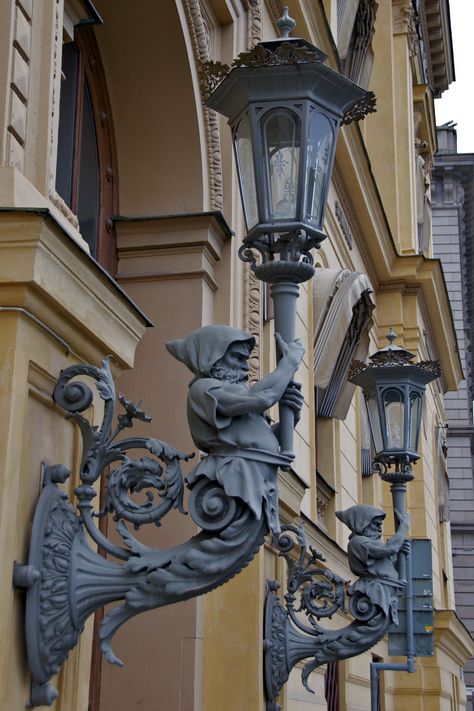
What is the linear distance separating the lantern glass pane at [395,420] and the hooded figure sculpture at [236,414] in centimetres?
354

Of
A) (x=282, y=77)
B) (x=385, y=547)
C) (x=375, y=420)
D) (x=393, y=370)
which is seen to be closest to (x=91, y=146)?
(x=393, y=370)

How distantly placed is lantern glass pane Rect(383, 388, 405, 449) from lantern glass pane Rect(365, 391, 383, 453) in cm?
7

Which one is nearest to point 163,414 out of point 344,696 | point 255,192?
point 255,192

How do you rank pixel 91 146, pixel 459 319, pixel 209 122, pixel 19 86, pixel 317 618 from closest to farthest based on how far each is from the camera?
pixel 19 86, pixel 317 618, pixel 91 146, pixel 209 122, pixel 459 319

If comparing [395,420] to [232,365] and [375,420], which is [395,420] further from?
[232,365]

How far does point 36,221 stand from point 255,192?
30.3 inches

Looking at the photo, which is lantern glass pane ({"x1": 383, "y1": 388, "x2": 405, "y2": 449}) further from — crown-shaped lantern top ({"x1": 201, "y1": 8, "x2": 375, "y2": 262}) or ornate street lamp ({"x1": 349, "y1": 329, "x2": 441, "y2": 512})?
crown-shaped lantern top ({"x1": 201, "y1": 8, "x2": 375, "y2": 262})

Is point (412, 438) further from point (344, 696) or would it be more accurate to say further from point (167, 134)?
point (344, 696)

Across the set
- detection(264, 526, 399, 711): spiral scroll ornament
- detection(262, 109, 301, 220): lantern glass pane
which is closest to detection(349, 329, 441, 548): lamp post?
detection(264, 526, 399, 711): spiral scroll ornament

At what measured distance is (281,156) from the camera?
3869 mm

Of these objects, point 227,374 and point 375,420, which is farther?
point 375,420

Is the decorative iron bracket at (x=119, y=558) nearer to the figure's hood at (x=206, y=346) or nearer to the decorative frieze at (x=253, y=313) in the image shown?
the figure's hood at (x=206, y=346)

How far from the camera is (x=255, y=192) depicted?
3852mm

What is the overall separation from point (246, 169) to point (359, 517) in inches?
108
